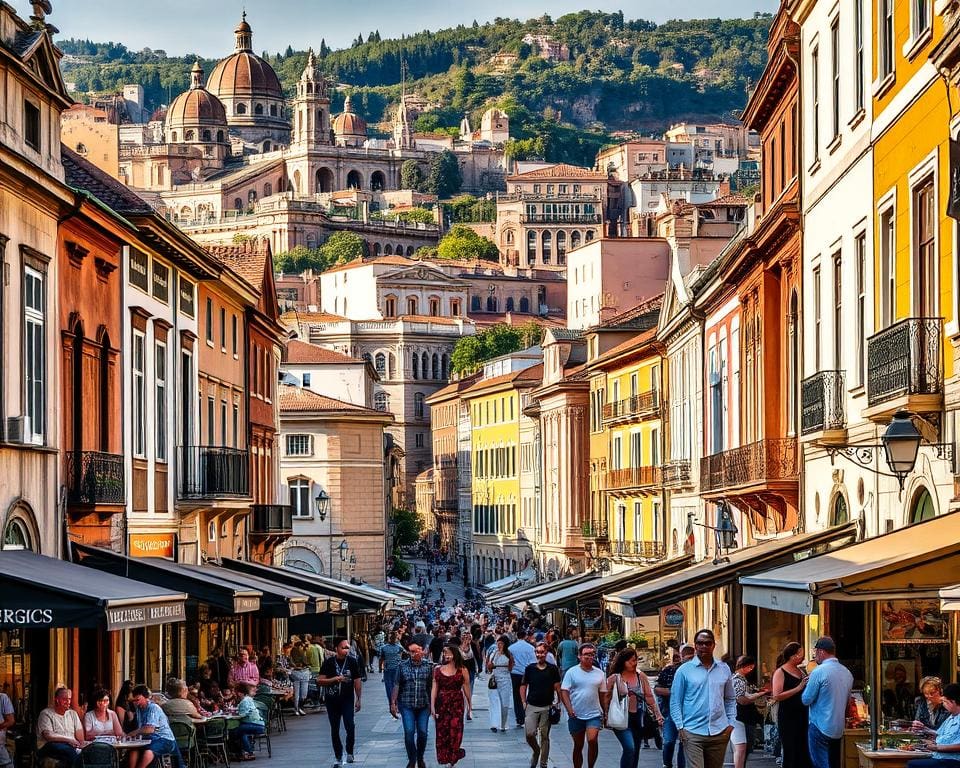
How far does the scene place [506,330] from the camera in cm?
18962

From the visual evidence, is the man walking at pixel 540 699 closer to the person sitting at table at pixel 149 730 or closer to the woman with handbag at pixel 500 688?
the person sitting at table at pixel 149 730

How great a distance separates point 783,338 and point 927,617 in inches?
571

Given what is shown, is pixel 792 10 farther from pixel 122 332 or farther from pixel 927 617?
pixel 927 617

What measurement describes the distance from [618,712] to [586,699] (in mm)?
526

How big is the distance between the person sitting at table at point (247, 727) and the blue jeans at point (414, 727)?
346 cm

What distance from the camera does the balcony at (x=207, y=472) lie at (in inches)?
1454

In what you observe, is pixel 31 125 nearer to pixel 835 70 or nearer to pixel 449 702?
pixel 449 702

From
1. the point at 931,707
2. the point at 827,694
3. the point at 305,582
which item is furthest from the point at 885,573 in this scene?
the point at 305,582

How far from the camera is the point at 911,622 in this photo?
64.8 feet

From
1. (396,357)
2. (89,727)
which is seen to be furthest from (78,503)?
(396,357)

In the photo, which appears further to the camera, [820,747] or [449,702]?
[449,702]

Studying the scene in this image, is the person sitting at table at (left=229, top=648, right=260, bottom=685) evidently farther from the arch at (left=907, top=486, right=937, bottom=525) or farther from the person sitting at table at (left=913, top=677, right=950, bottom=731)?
the person sitting at table at (left=913, top=677, right=950, bottom=731)

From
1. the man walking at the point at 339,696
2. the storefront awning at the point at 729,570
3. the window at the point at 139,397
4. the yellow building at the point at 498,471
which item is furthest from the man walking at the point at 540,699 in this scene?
the yellow building at the point at 498,471

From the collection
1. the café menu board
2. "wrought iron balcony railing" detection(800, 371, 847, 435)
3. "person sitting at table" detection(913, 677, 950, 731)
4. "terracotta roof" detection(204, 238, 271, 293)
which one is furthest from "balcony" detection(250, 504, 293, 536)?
"person sitting at table" detection(913, 677, 950, 731)
